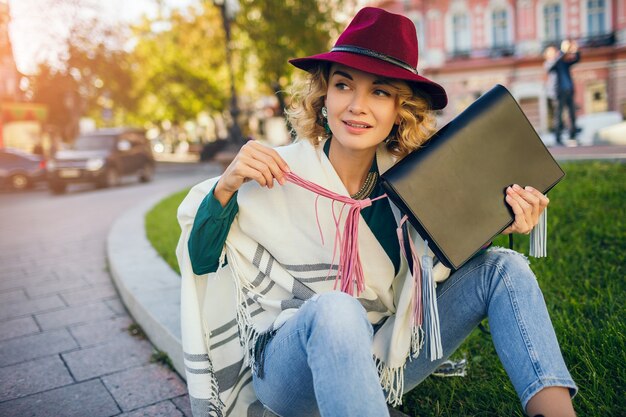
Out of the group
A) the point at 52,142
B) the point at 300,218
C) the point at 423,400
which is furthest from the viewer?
the point at 52,142

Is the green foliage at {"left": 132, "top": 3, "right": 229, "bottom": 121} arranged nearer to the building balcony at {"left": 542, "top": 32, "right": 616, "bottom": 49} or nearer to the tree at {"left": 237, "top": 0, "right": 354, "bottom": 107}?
the tree at {"left": 237, "top": 0, "right": 354, "bottom": 107}

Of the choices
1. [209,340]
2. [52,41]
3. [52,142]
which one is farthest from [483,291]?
[52,142]

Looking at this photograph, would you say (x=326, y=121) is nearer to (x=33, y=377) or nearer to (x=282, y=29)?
(x=33, y=377)

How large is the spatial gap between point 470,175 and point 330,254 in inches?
23.0

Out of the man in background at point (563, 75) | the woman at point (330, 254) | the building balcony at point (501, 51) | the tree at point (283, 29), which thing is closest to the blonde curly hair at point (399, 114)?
the woman at point (330, 254)

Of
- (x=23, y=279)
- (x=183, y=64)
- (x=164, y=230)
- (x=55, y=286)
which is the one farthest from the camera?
(x=183, y=64)

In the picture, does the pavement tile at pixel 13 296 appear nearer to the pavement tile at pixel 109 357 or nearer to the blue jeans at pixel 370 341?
the pavement tile at pixel 109 357

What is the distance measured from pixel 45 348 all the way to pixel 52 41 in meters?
23.9

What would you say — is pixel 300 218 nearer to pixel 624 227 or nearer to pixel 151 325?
pixel 151 325

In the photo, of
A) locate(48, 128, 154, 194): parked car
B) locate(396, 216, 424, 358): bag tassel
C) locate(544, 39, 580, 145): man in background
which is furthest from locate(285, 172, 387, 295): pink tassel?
locate(48, 128, 154, 194): parked car

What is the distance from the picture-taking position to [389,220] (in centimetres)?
208

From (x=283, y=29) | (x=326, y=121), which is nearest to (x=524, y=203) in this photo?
(x=326, y=121)

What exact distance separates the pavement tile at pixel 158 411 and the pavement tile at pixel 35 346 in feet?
3.51

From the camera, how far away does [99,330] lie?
369 cm
